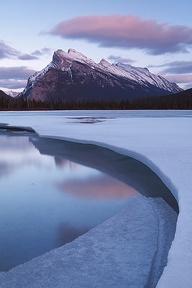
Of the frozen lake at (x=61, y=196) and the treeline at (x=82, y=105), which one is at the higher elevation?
the treeline at (x=82, y=105)

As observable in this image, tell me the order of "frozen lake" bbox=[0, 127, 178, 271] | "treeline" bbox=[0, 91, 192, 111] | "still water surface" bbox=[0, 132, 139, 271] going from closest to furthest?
"still water surface" bbox=[0, 132, 139, 271]
"frozen lake" bbox=[0, 127, 178, 271]
"treeline" bbox=[0, 91, 192, 111]

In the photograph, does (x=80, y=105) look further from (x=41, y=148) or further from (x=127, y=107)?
(x=41, y=148)

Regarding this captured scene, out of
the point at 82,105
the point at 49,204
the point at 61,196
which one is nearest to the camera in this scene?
the point at 49,204

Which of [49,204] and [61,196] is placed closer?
[49,204]

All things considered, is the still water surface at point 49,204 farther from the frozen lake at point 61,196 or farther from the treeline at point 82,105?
the treeline at point 82,105

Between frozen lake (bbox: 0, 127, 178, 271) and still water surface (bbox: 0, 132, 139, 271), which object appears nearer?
still water surface (bbox: 0, 132, 139, 271)

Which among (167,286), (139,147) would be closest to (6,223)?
(167,286)

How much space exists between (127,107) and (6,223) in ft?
375

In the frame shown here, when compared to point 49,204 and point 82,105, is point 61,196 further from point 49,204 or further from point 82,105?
point 82,105

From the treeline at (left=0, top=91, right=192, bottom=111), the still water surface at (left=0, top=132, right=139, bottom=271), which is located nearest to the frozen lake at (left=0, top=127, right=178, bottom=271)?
the still water surface at (left=0, top=132, right=139, bottom=271)

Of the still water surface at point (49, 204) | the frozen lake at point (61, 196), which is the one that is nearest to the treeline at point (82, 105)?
the frozen lake at point (61, 196)

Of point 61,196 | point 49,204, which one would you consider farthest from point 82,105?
point 49,204

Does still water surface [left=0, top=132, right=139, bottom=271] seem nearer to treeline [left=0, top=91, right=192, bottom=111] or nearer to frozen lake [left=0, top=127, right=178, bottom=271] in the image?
frozen lake [left=0, top=127, right=178, bottom=271]

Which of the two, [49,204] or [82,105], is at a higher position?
[82,105]
